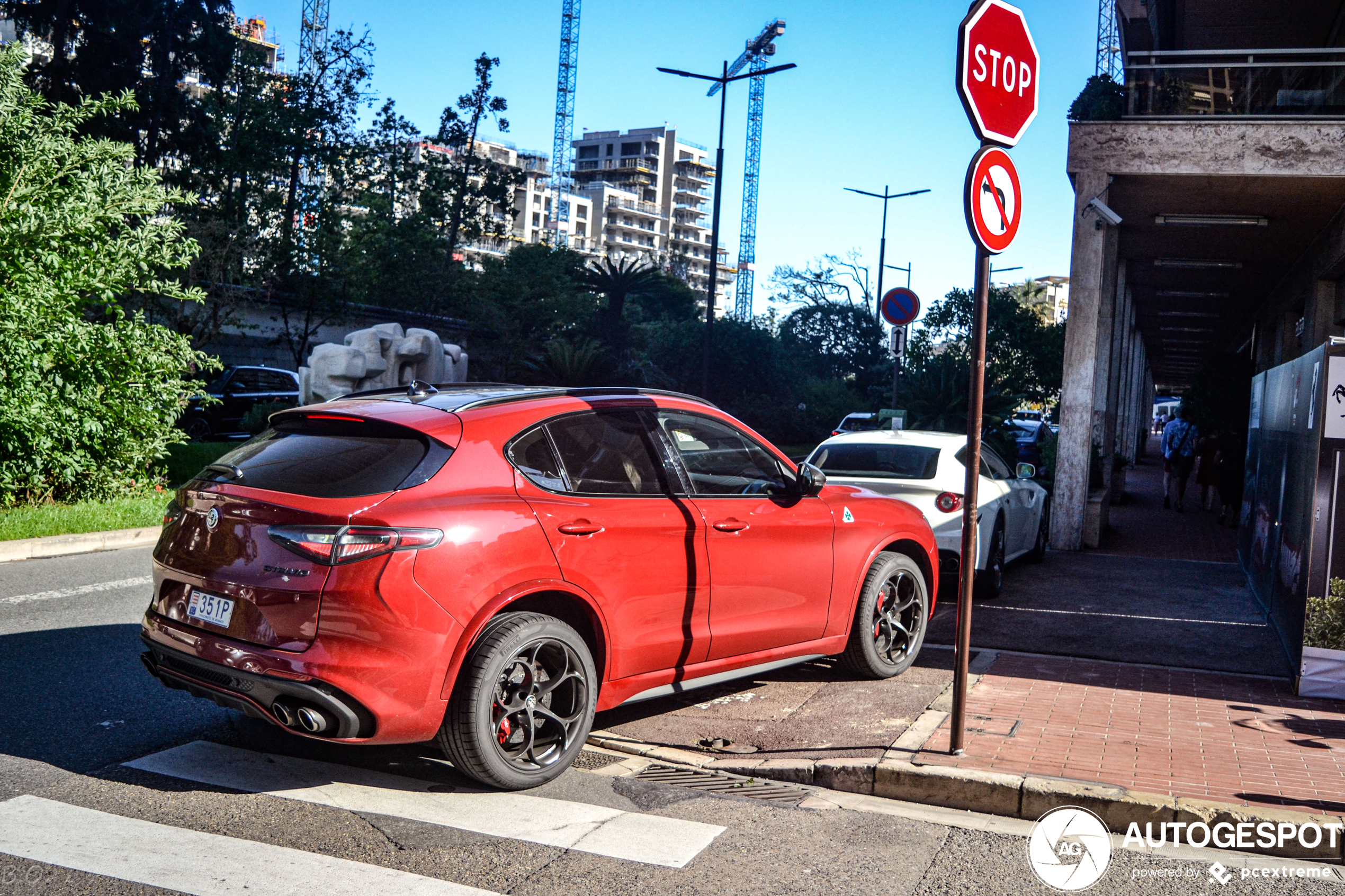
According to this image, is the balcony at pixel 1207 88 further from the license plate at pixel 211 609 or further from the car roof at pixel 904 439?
the license plate at pixel 211 609

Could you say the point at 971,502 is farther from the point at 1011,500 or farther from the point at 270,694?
the point at 1011,500

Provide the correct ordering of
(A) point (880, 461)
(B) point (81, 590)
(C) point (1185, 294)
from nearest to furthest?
(B) point (81, 590) → (A) point (880, 461) → (C) point (1185, 294)

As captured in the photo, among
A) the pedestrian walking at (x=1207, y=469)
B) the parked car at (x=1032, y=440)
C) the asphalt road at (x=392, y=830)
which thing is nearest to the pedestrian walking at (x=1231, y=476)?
the pedestrian walking at (x=1207, y=469)

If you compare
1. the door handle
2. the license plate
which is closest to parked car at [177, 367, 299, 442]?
the license plate

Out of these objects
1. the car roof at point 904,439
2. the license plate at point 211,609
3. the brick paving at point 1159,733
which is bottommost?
the brick paving at point 1159,733

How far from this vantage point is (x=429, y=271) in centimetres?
3703

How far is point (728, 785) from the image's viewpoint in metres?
5.09

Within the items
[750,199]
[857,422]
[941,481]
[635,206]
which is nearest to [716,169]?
[857,422]

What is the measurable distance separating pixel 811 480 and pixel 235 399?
2329 cm

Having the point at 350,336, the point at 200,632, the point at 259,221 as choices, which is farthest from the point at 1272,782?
the point at 259,221

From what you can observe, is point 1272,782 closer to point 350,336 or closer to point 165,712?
point 165,712

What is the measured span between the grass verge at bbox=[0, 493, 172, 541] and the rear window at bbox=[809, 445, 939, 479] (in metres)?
6.29

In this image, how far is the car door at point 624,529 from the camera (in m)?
4.95

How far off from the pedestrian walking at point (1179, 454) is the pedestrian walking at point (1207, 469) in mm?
173
